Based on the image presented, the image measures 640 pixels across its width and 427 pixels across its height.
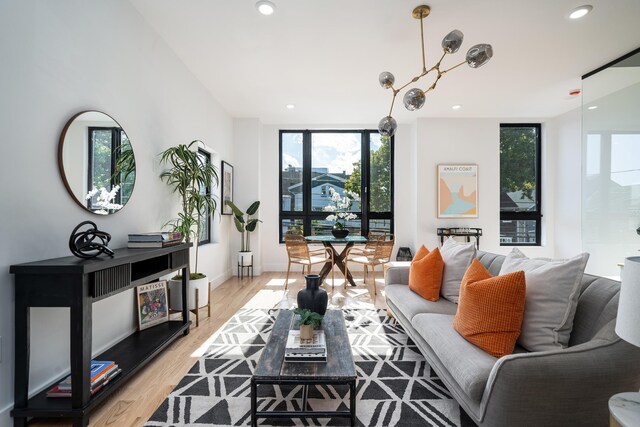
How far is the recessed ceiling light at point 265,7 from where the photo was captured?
259 centimetres

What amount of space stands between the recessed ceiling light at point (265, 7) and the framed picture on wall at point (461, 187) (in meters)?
4.03

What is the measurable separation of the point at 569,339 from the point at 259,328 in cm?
241

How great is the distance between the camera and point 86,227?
2146 millimetres

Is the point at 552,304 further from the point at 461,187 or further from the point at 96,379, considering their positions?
the point at 461,187

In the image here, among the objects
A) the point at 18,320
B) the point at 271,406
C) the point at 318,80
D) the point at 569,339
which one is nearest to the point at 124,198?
the point at 18,320

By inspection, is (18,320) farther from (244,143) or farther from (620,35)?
(620,35)

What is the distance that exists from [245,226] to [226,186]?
0.77 meters

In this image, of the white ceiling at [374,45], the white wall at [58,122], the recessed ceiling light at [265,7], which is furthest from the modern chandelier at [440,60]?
the white wall at [58,122]

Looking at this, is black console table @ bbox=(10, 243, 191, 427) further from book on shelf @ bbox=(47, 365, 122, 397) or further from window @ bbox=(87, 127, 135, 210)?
window @ bbox=(87, 127, 135, 210)

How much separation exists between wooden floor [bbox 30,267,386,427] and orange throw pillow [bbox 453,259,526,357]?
73.3 inches

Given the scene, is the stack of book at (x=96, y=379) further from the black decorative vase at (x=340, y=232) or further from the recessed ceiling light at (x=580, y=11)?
the recessed ceiling light at (x=580, y=11)

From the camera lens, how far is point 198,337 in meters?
2.88

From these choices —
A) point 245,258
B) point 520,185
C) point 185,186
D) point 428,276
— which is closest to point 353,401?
point 428,276

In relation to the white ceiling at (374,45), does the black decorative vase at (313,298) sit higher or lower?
lower
